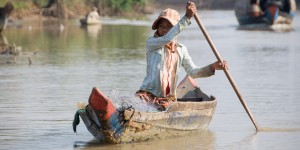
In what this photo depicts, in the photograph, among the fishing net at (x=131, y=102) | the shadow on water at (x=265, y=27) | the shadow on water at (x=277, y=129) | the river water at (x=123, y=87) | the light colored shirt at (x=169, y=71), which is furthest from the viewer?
the shadow on water at (x=265, y=27)

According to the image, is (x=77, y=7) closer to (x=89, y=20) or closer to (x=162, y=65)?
(x=89, y=20)

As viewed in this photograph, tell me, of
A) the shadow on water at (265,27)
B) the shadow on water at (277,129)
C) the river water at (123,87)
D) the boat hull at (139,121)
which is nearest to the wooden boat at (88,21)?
the shadow on water at (265,27)

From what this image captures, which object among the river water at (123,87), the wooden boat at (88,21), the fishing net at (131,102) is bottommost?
the wooden boat at (88,21)

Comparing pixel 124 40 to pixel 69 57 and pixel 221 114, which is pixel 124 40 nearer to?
pixel 69 57

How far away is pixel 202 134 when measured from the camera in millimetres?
10109

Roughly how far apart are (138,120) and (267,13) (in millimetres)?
32391

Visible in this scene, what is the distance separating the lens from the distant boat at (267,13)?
132 feet

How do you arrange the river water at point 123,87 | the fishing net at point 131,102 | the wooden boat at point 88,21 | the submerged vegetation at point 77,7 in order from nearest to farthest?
the fishing net at point 131,102 < the river water at point 123,87 < the wooden boat at point 88,21 < the submerged vegetation at point 77,7

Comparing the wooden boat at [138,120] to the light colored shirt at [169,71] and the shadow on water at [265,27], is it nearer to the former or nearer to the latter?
the light colored shirt at [169,71]

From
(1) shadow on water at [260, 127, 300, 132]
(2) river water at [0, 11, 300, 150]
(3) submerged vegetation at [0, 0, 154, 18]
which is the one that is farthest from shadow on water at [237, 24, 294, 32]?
(1) shadow on water at [260, 127, 300, 132]

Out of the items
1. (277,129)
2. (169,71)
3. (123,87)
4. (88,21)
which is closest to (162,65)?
(169,71)

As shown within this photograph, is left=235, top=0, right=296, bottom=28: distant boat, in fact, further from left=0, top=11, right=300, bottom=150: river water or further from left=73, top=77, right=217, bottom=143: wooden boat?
left=73, top=77, right=217, bottom=143: wooden boat

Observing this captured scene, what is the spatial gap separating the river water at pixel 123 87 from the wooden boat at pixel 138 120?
119 mm

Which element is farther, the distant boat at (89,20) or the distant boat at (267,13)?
the distant boat at (267,13)
